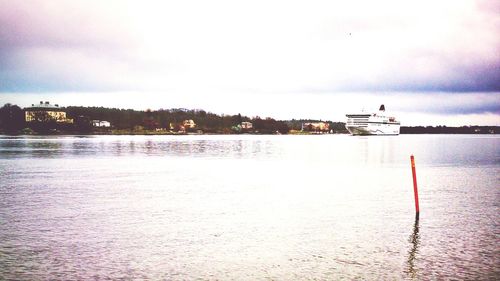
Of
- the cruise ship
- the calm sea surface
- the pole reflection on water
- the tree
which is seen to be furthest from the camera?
the cruise ship

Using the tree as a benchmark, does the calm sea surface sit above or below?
below

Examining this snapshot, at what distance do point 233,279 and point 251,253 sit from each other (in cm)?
178

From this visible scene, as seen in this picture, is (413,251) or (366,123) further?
(366,123)

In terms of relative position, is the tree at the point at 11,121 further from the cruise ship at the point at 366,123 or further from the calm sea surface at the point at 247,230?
the calm sea surface at the point at 247,230

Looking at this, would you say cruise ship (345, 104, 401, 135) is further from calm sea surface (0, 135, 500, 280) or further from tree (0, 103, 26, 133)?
calm sea surface (0, 135, 500, 280)

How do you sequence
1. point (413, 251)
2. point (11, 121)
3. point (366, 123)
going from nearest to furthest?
point (413, 251) < point (11, 121) < point (366, 123)

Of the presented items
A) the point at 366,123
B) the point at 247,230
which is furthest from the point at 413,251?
the point at 366,123

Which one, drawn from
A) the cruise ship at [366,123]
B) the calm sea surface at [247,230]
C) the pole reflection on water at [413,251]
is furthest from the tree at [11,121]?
the pole reflection on water at [413,251]

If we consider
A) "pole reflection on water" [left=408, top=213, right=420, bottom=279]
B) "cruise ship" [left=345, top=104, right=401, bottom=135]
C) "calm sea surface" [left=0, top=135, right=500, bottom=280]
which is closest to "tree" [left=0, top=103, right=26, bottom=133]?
"cruise ship" [left=345, top=104, right=401, bottom=135]

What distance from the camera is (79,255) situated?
9.88 m

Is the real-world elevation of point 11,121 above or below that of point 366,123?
below

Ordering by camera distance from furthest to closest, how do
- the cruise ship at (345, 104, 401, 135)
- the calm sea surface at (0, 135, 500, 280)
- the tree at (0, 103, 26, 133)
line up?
the cruise ship at (345, 104, 401, 135) → the tree at (0, 103, 26, 133) → the calm sea surface at (0, 135, 500, 280)

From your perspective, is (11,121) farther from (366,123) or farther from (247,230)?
(247,230)

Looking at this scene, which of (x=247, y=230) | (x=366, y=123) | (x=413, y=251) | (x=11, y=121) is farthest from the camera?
(x=366, y=123)
